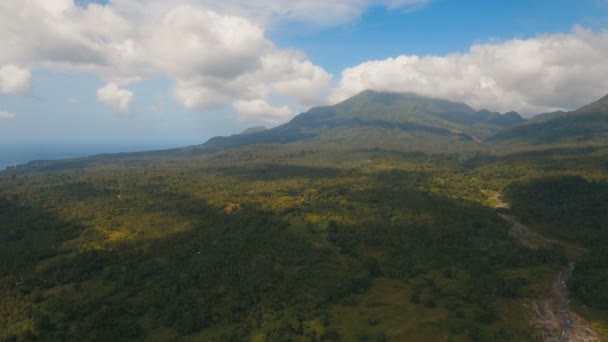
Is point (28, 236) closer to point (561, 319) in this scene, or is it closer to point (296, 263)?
point (296, 263)

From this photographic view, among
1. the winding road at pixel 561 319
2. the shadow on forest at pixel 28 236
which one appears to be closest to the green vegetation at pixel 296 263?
the shadow on forest at pixel 28 236

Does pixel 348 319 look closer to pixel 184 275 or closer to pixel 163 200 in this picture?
pixel 184 275

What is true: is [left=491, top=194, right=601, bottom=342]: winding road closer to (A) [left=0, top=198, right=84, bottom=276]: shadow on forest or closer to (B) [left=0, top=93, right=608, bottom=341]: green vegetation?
(B) [left=0, top=93, right=608, bottom=341]: green vegetation

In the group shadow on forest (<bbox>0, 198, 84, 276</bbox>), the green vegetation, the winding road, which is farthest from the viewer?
shadow on forest (<bbox>0, 198, 84, 276</bbox>)

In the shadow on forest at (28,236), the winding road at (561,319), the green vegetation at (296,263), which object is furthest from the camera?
the shadow on forest at (28,236)

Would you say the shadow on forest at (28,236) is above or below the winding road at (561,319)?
above

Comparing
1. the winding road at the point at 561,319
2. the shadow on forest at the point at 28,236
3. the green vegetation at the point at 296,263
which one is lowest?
the winding road at the point at 561,319

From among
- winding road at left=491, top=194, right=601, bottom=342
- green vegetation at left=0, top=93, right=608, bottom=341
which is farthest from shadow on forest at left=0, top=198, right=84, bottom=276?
winding road at left=491, top=194, right=601, bottom=342

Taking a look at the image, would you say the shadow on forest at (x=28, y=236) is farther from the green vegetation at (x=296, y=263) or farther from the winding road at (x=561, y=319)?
the winding road at (x=561, y=319)

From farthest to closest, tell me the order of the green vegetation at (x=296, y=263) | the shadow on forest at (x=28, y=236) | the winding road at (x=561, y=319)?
the shadow on forest at (x=28, y=236), the green vegetation at (x=296, y=263), the winding road at (x=561, y=319)
